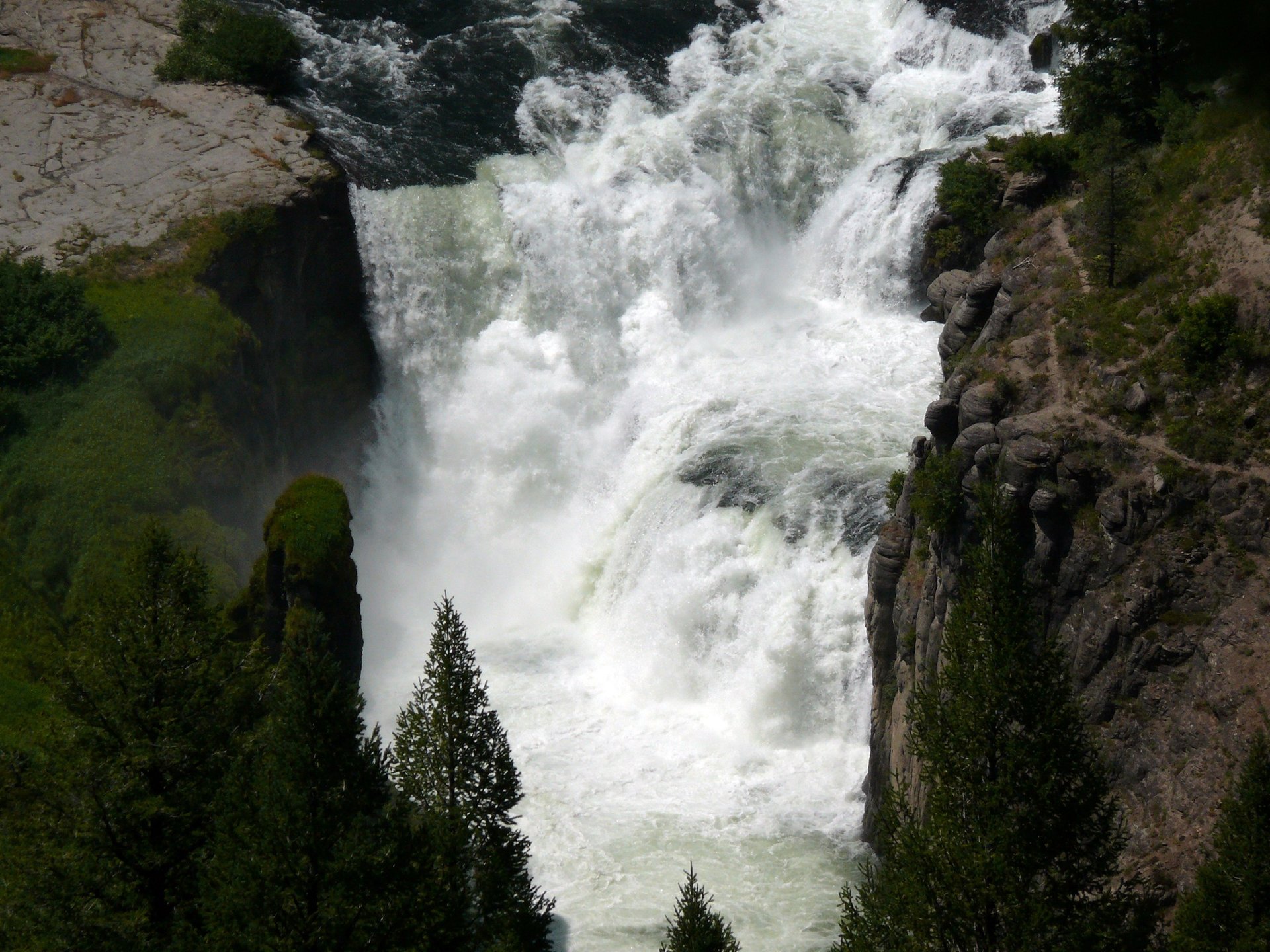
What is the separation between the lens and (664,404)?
4006 centimetres

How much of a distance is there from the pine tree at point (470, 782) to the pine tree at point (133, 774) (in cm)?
290

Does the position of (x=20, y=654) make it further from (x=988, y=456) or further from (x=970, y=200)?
(x=970, y=200)

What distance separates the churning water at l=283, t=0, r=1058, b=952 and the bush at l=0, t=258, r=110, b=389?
9176 mm

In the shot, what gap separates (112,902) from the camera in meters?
18.5

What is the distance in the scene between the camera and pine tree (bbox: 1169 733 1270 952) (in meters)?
17.0

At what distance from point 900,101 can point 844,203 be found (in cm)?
515

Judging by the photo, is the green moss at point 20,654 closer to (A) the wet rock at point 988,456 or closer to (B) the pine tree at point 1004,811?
(B) the pine tree at point 1004,811

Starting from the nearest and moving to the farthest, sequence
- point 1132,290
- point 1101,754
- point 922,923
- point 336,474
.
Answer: point 922,923 < point 1101,754 < point 1132,290 < point 336,474

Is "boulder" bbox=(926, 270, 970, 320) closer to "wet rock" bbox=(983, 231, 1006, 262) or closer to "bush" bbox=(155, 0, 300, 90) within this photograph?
"wet rock" bbox=(983, 231, 1006, 262)

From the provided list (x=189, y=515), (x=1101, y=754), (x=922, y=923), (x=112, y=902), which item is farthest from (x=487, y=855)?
(x=189, y=515)

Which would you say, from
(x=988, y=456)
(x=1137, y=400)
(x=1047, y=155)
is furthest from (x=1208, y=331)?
(x=1047, y=155)

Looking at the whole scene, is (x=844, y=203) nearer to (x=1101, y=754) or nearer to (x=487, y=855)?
(x=1101, y=754)

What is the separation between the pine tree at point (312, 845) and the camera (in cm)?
1686

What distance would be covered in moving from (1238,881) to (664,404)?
25.0 metres
